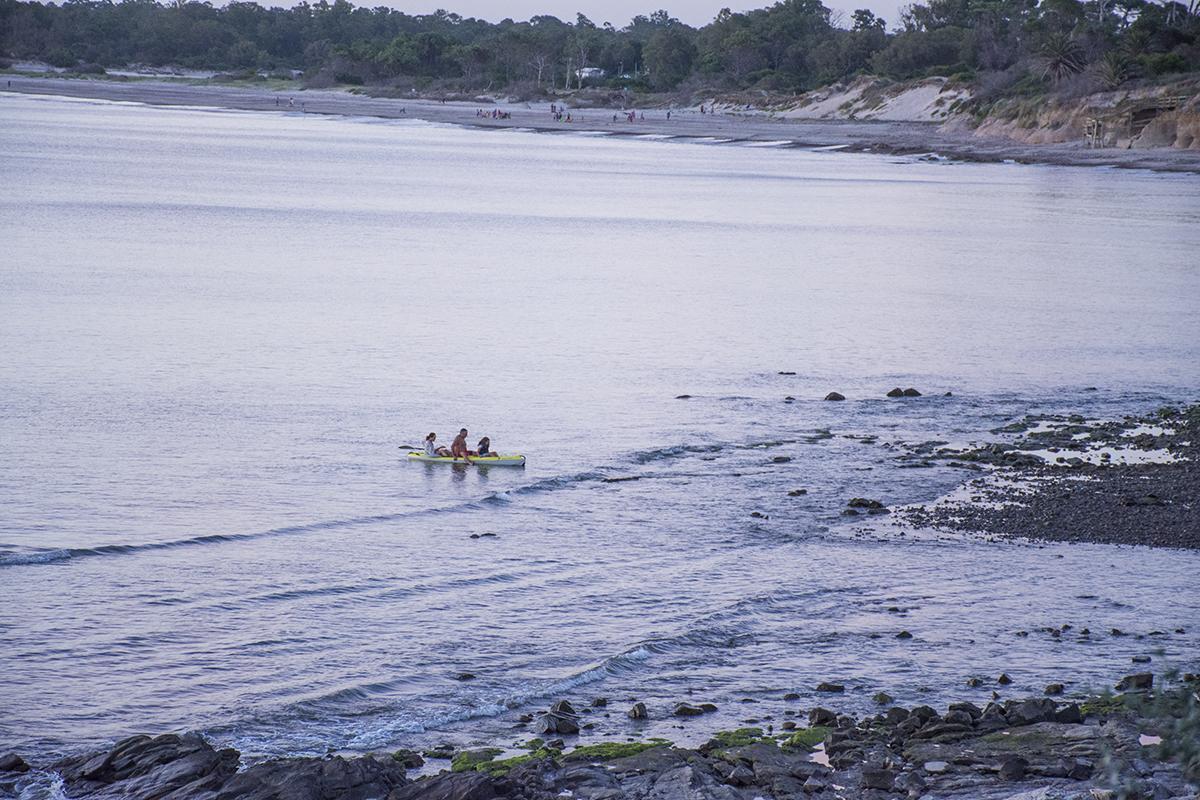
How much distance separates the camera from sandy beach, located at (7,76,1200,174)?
102 meters

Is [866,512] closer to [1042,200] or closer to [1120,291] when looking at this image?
[1120,291]

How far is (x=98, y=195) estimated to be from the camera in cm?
7038

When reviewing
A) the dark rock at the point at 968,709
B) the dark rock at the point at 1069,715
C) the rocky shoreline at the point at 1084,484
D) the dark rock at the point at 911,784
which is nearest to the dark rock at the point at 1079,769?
the dark rock at the point at 911,784

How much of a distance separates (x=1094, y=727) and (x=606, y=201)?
68.8 metres

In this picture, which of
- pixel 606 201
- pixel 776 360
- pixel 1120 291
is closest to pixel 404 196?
pixel 606 201

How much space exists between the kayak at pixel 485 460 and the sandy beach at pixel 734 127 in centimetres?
8199

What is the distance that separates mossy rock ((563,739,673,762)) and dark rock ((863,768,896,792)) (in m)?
1.87

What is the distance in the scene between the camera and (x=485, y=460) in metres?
22.7

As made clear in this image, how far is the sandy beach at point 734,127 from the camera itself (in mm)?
102250

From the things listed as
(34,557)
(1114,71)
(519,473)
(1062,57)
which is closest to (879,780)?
(34,557)

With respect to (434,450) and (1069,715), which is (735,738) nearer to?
(1069,715)

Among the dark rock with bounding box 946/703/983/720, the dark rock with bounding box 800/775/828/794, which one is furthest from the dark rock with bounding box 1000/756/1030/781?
the dark rock with bounding box 946/703/983/720

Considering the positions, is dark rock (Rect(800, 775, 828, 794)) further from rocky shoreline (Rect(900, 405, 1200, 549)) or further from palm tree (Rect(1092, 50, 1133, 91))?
palm tree (Rect(1092, 50, 1133, 91))

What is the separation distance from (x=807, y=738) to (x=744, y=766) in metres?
1.11
